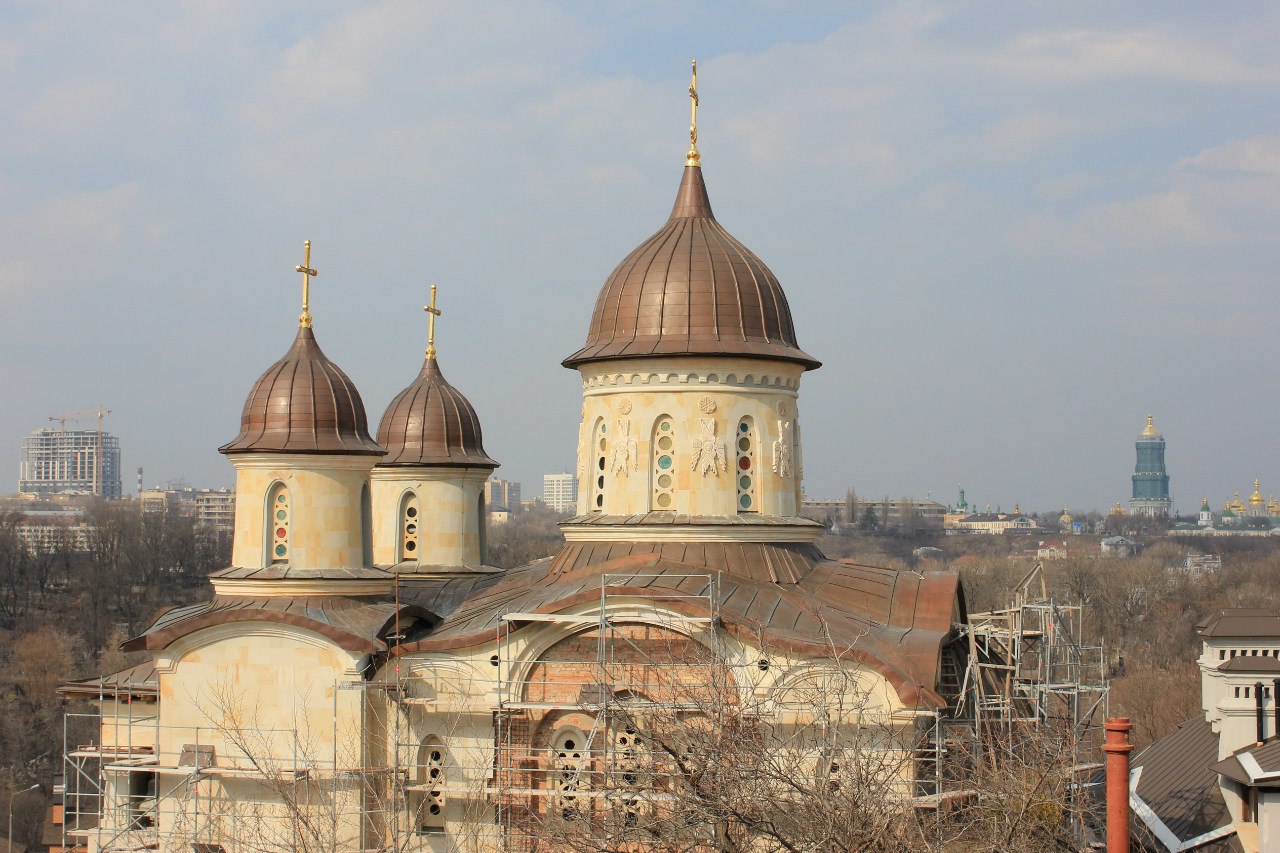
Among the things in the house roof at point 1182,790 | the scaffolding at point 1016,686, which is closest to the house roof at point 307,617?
the scaffolding at point 1016,686

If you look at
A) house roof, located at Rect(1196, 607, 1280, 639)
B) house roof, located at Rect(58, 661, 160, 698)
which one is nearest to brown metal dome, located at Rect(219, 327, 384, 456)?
house roof, located at Rect(58, 661, 160, 698)

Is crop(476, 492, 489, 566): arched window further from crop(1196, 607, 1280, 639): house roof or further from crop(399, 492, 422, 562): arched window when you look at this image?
crop(1196, 607, 1280, 639): house roof

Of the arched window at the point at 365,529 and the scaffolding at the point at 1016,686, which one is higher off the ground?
the arched window at the point at 365,529

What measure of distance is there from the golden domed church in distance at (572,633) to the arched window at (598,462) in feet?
0.11

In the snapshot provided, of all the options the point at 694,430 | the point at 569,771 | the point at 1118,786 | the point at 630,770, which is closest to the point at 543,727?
the point at 569,771

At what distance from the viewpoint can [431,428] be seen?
28.1 meters

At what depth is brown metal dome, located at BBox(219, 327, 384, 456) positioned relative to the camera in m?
20.9

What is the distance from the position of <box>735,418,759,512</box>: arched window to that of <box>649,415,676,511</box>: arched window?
0.90 meters

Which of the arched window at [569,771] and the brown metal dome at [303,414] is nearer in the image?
the arched window at [569,771]

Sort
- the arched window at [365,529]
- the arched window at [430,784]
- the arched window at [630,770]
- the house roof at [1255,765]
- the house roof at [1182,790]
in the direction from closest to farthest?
the arched window at [630,770]
the arched window at [430,784]
the house roof at [1255,765]
the arched window at [365,529]
the house roof at [1182,790]

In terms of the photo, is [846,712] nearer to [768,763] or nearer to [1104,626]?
[768,763]

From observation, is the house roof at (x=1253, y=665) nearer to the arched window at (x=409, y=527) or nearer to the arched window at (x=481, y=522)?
the arched window at (x=481, y=522)

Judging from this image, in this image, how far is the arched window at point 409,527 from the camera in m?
27.8

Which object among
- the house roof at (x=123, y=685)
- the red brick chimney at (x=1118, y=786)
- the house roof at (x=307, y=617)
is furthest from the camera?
the house roof at (x=123, y=685)
